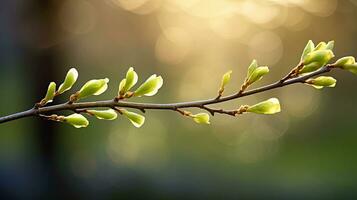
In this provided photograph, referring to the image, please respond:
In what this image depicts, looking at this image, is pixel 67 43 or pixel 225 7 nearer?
pixel 67 43

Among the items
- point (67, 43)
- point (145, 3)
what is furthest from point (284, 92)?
point (67, 43)

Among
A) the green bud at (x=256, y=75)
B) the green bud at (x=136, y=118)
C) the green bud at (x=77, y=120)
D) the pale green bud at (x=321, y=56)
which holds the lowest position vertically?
the green bud at (x=77, y=120)

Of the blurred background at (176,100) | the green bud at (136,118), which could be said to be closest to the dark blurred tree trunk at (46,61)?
the blurred background at (176,100)

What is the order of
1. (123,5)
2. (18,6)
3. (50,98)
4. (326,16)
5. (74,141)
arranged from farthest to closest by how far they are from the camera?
(123,5), (326,16), (74,141), (18,6), (50,98)

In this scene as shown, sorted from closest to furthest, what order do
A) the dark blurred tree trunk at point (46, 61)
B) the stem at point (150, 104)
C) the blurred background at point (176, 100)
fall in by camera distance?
the stem at point (150, 104) → the dark blurred tree trunk at point (46, 61) → the blurred background at point (176, 100)

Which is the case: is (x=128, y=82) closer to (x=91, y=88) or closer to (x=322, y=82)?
(x=91, y=88)

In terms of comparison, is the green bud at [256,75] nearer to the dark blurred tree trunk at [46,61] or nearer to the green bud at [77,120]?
the green bud at [77,120]

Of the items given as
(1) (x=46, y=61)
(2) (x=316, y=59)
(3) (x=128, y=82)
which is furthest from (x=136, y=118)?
(1) (x=46, y=61)

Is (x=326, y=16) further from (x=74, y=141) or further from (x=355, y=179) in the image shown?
(x=74, y=141)
